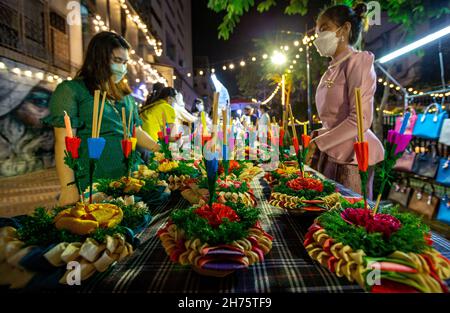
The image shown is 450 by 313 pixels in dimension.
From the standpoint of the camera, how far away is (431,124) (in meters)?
3.96

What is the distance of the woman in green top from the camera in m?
1.60

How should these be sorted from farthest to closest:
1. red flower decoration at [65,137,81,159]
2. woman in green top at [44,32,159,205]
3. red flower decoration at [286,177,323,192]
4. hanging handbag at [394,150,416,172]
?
1. hanging handbag at [394,150,416,172]
2. woman in green top at [44,32,159,205]
3. red flower decoration at [286,177,323,192]
4. red flower decoration at [65,137,81,159]

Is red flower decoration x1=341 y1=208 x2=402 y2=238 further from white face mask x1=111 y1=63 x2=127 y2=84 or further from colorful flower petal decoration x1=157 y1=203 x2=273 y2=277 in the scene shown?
white face mask x1=111 y1=63 x2=127 y2=84

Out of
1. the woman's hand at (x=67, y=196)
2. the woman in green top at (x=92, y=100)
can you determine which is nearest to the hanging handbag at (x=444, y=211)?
the woman in green top at (x=92, y=100)

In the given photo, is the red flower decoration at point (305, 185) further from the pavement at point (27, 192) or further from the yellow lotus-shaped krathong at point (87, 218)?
the pavement at point (27, 192)

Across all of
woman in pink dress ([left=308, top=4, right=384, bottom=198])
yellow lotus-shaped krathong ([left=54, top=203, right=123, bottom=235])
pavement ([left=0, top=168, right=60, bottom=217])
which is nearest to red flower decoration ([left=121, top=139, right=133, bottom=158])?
yellow lotus-shaped krathong ([left=54, top=203, right=123, bottom=235])

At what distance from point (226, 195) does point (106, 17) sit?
12.9m

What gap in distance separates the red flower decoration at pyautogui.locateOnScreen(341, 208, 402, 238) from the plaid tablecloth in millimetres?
186

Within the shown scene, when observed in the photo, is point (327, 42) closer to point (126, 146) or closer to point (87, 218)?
point (126, 146)

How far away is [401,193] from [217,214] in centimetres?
517

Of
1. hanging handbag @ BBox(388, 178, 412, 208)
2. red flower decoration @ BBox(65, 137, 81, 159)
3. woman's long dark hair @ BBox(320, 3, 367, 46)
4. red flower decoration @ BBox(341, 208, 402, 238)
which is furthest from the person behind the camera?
hanging handbag @ BBox(388, 178, 412, 208)

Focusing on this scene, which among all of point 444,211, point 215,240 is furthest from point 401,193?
point 215,240

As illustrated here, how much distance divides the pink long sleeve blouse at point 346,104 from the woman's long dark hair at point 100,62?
Result: 1.55 m
